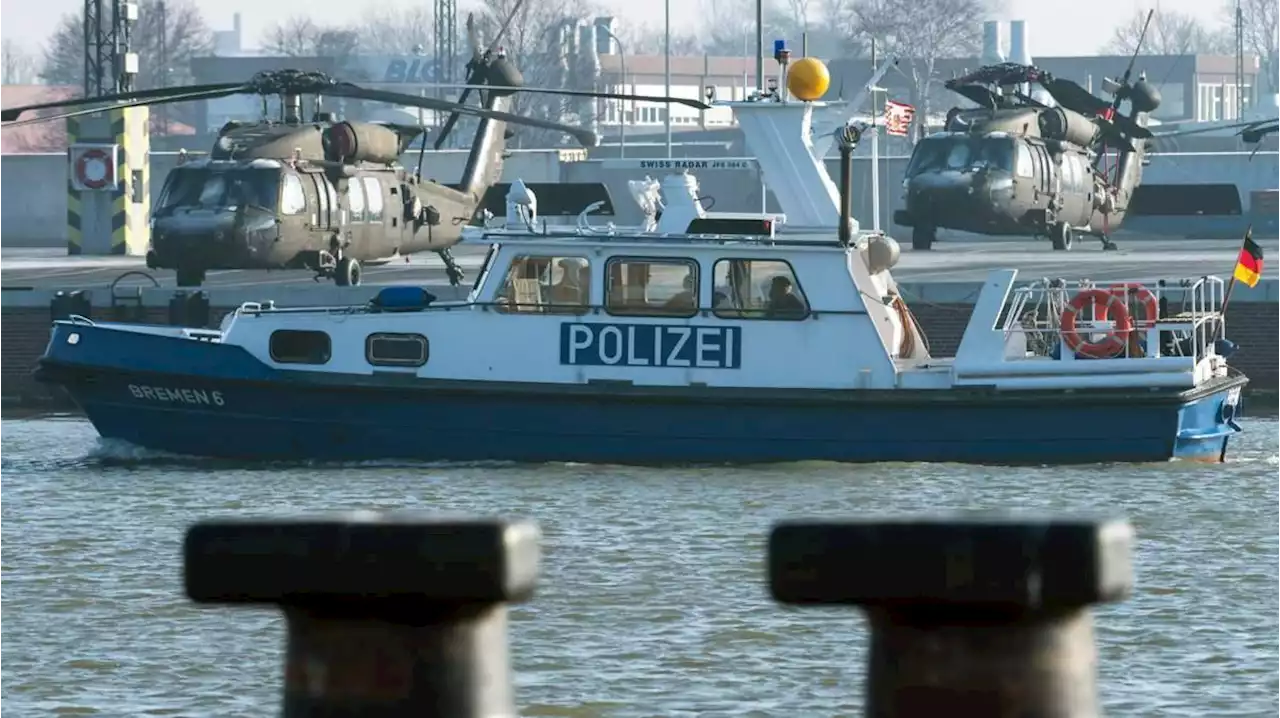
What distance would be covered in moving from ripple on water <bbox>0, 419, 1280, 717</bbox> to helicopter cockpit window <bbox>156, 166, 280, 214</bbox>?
8.20 metres

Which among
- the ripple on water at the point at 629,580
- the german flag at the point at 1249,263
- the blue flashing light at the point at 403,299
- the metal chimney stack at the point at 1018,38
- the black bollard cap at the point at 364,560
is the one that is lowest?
the ripple on water at the point at 629,580

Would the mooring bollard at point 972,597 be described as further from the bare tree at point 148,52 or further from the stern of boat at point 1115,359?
the bare tree at point 148,52

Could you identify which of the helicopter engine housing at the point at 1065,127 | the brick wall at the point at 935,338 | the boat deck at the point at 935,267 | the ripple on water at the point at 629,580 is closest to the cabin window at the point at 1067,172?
the helicopter engine housing at the point at 1065,127

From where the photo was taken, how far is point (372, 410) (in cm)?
1853

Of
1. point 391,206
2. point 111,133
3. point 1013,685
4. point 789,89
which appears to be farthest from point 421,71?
point 1013,685

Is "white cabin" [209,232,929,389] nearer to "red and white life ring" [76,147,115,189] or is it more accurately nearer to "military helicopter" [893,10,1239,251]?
"military helicopter" [893,10,1239,251]

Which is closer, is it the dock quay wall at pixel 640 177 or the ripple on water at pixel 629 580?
the ripple on water at pixel 629 580

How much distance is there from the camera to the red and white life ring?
43.1 meters

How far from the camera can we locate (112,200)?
43750mm

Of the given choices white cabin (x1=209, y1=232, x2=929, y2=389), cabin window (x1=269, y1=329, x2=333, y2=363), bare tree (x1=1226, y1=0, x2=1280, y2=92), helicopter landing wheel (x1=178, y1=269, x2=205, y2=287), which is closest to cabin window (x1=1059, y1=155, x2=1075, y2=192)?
helicopter landing wheel (x1=178, y1=269, x2=205, y2=287)

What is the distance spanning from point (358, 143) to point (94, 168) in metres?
14.6

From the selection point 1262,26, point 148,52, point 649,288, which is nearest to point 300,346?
point 649,288

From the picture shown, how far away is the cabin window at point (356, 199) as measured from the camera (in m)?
30.5

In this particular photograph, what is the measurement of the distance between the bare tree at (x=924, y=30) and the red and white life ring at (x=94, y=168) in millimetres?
73782
